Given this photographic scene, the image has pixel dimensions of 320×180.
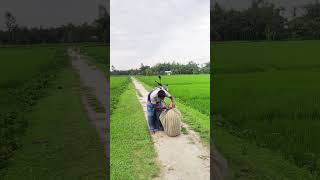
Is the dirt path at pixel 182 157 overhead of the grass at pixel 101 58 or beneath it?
beneath

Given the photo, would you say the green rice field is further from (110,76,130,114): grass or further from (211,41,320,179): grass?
(211,41,320,179): grass

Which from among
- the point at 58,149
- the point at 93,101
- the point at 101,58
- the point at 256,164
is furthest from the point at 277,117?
the point at 101,58

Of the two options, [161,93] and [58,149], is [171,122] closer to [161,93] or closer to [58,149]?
[161,93]

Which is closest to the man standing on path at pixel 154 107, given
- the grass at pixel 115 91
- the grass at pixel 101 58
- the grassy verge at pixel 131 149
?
the grassy verge at pixel 131 149

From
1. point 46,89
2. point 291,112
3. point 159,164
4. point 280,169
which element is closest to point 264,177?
point 280,169

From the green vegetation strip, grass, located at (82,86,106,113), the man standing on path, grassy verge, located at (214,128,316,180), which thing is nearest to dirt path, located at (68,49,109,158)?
grass, located at (82,86,106,113)

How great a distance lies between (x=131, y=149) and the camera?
21.5 feet

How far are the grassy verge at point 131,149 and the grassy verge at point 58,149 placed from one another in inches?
9.6

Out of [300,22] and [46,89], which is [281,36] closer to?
[300,22]

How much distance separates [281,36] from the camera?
133 ft

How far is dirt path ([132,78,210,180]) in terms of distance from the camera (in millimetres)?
5360

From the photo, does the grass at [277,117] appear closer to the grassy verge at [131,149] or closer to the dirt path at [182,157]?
the dirt path at [182,157]

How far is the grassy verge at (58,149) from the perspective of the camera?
18.2 ft

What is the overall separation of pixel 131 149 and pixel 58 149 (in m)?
1.28
